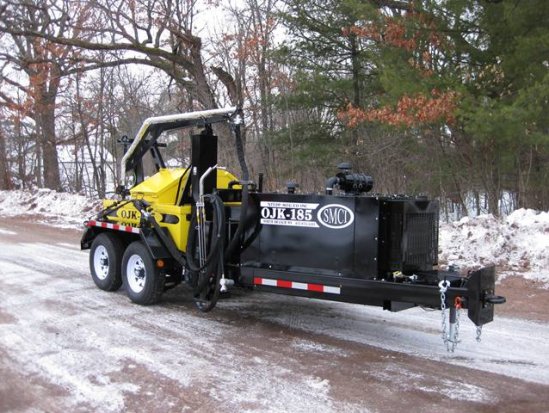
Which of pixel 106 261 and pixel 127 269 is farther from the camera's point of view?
pixel 106 261

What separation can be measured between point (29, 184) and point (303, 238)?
2763cm

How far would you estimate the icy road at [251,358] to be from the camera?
4.43m

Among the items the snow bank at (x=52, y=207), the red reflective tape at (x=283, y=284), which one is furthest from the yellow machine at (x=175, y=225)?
the snow bank at (x=52, y=207)

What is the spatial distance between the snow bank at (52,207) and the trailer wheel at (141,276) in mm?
9640

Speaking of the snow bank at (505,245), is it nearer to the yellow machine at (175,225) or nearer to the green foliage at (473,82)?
the green foliage at (473,82)

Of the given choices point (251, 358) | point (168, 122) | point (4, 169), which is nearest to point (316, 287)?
point (251, 358)

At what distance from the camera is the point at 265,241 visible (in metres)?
6.34

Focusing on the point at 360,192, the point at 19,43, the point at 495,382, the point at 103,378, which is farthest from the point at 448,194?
the point at 19,43

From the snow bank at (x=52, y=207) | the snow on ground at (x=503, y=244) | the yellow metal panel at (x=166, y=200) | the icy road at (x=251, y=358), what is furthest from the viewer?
the snow bank at (x=52, y=207)

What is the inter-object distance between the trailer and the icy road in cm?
40

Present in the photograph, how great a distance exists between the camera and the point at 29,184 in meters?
30.2

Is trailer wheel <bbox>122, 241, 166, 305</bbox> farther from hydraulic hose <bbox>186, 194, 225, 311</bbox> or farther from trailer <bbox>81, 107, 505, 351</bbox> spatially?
hydraulic hose <bbox>186, 194, 225, 311</bbox>

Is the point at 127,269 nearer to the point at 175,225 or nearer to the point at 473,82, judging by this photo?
the point at 175,225

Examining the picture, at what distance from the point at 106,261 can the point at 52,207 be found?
13.8 meters
